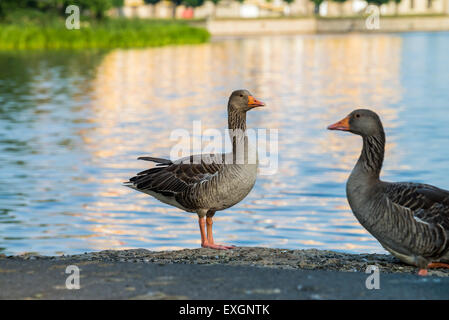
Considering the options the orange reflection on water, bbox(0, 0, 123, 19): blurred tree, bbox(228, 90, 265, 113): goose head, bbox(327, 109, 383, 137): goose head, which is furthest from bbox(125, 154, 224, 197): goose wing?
bbox(0, 0, 123, 19): blurred tree

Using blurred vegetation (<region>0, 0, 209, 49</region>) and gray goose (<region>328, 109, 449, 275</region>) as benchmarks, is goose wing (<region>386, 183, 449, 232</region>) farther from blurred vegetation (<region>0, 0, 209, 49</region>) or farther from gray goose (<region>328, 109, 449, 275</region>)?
blurred vegetation (<region>0, 0, 209, 49</region>)

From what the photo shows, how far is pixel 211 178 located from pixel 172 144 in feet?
57.6

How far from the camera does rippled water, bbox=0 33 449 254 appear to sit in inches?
620

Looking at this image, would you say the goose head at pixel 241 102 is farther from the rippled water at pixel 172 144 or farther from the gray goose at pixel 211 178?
the rippled water at pixel 172 144

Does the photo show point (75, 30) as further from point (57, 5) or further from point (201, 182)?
point (201, 182)

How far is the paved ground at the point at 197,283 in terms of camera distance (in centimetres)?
762

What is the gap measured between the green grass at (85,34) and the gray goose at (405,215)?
72772 mm

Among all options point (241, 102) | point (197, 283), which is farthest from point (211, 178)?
point (197, 283)

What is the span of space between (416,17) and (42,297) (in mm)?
196907

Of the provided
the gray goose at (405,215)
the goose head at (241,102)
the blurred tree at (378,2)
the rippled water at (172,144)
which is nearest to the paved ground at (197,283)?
the gray goose at (405,215)

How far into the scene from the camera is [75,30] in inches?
3302

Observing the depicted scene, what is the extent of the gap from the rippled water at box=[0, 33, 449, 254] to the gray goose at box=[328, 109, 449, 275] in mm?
4786

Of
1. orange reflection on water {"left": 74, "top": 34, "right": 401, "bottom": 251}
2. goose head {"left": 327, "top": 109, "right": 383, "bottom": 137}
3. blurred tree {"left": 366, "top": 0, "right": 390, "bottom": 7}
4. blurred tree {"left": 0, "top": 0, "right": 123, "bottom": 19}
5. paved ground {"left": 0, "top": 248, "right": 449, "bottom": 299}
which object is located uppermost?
blurred tree {"left": 366, "top": 0, "right": 390, "bottom": 7}
